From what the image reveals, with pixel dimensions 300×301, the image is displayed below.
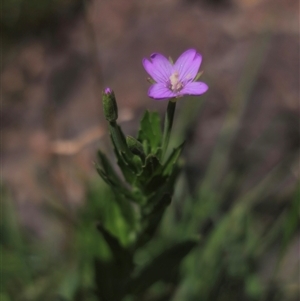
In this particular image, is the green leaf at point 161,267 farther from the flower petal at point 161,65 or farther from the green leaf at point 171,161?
the flower petal at point 161,65

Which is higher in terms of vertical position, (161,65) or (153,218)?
(161,65)

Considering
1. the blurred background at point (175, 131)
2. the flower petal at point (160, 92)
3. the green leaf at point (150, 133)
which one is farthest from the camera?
the blurred background at point (175, 131)

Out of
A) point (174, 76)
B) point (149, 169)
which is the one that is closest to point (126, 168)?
point (149, 169)

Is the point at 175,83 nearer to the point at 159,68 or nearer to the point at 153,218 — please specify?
the point at 159,68

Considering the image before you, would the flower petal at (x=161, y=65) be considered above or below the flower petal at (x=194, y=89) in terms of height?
above

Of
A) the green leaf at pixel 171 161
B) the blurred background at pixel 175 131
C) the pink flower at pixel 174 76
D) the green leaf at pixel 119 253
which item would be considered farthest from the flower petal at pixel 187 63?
the blurred background at pixel 175 131

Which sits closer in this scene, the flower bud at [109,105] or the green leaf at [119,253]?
the flower bud at [109,105]

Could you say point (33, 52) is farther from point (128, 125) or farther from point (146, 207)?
point (146, 207)

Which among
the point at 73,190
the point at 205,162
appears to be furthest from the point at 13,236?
the point at 205,162
